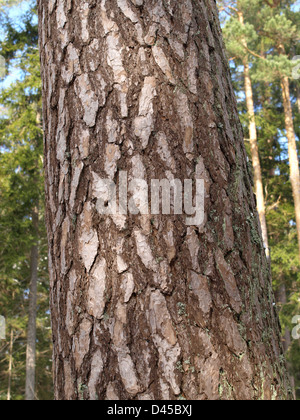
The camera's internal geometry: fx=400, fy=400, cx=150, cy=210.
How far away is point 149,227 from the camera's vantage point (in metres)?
1.01

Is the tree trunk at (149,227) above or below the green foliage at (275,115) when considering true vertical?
below

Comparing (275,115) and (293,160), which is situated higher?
(275,115)

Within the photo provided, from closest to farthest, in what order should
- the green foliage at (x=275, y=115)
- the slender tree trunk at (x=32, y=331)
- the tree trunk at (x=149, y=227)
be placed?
1. the tree trunk at (x=149, y=227)
2. the slender tree trunk at (x=32, y=331)
3. the green foliage at (x=275, y=115)

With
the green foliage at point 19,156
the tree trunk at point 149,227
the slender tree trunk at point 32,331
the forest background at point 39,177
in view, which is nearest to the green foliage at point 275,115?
the forest background at point 39,177

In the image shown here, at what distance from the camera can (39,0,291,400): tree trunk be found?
0.95 m

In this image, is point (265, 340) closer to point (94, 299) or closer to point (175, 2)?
point (94, 299)

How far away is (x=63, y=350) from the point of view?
3.48 feet

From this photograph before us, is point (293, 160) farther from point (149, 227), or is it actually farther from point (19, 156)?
point (149, 227)

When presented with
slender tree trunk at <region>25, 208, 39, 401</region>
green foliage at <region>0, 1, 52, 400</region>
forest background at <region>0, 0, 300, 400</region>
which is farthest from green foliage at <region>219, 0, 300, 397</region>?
slender tree trunk at <region>25, 208, 39, 401</region>

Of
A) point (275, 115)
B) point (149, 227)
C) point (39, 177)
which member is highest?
point (275, 115)

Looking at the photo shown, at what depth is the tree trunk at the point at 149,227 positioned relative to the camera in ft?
3.13

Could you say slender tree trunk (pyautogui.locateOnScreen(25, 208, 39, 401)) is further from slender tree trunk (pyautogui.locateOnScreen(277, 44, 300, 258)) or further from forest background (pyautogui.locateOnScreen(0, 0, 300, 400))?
slender tree trunk (pyautogui.locateOnScreen(277, 44, 300, 258))

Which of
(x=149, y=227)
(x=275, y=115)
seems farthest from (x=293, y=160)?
(x=149, y=227)

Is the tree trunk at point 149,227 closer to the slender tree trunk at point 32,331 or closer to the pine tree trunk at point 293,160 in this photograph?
the slender tree trunk at point 32,331
